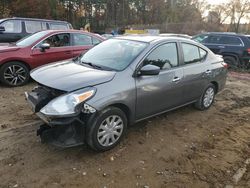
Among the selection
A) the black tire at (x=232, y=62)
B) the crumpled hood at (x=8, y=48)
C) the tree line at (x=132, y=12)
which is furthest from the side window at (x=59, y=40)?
the tree line at (x=132, y=12)

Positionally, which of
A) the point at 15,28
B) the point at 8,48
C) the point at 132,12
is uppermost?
the point at 132,12

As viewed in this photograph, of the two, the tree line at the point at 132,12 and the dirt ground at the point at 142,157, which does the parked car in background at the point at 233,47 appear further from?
the tree line at the point at 132,12

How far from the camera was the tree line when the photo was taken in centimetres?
3441

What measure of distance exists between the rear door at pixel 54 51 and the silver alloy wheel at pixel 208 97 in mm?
4039

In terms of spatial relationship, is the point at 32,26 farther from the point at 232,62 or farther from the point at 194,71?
the point at 232,62

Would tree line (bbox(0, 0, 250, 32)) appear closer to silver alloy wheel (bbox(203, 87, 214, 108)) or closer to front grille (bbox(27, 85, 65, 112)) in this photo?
silver alloy wheel (bbox(203, 87, 214, 108))

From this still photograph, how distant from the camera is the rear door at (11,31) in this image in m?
10.3

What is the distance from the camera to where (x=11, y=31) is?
1042 cm

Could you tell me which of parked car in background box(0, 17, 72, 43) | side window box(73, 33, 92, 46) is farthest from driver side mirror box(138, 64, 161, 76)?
parked car in background box(0, 17, 72, 43)

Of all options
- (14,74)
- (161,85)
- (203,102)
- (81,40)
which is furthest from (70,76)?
(81,40)

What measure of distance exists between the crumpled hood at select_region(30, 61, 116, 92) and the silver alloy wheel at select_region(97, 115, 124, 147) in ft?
1.92

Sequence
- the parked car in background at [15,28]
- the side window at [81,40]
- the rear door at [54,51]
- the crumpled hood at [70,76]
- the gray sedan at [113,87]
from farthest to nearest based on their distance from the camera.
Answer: the parked car in background at [15,28]
the side window at [81,40]
the rear door at [54,51]
the crumpled hood at [70,76]
the gray sedan at [113,87]

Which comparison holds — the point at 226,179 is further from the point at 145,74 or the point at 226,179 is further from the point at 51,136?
the point at 51,136

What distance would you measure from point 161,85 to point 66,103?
1704 mm
